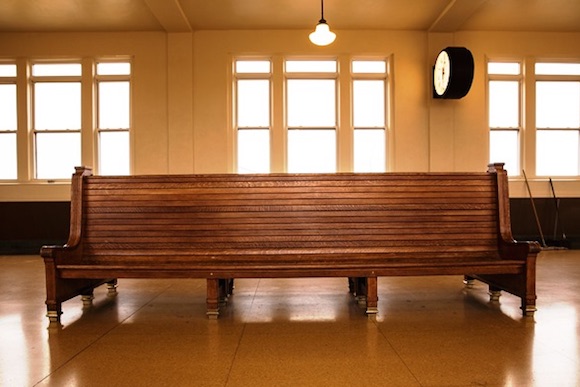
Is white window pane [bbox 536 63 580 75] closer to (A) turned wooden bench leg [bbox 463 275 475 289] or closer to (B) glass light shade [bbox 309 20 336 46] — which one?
(B) glass light shade [bbox 309 20 336 46]

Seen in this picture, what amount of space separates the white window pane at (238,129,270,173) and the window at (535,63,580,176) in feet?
16.4

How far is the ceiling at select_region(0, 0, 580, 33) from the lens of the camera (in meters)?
6.64

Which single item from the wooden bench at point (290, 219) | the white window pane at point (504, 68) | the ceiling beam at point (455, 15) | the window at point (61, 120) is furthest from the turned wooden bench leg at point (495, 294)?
the window at point (61, 120)

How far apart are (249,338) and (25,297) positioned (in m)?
2.52

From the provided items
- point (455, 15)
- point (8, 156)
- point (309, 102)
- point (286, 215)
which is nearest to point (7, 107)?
point (8, 156)

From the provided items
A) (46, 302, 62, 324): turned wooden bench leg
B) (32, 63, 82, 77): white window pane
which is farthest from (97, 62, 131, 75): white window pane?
(46, 302, 62, 324): turned wooden bench leg

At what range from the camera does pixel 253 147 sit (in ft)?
25.8

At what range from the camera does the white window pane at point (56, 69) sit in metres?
7.88

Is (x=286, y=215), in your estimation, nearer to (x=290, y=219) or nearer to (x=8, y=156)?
(x=290, y=219)

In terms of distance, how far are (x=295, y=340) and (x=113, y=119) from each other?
6518 mm

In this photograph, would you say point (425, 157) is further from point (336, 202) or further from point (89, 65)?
point (89, 65)

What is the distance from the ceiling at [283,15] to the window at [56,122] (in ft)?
2.94

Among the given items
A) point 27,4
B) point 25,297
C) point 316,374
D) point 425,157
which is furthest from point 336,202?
point 27,4

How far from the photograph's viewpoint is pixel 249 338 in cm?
272
